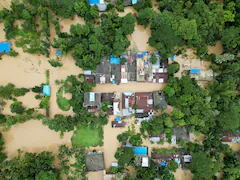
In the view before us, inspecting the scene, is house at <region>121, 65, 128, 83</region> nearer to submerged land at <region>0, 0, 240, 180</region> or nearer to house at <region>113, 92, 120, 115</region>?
submerged land at <region>0, 0, 240, 180</region>

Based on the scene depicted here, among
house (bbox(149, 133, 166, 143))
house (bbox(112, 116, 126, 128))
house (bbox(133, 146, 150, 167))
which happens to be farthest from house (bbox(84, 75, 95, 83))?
house (bbox(149, 133, 166, 143))

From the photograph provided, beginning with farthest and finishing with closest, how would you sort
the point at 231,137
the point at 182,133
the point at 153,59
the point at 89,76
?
the point at 89,76, the point at 182,133, the point at 231,137, the point at 153,59

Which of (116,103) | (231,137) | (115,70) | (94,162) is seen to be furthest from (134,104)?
(231,137)

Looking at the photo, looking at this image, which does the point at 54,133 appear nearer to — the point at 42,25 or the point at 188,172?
the point at 42,25

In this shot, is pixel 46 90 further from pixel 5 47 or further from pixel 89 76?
pixel 5 47

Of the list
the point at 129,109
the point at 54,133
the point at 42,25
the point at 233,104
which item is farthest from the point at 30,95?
the point at 233,104

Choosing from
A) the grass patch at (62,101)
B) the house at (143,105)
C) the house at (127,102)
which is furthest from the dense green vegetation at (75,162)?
the house at (143,105)

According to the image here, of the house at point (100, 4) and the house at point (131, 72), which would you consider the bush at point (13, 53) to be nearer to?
the house at point (100, 4)

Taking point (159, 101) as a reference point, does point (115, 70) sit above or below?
above
